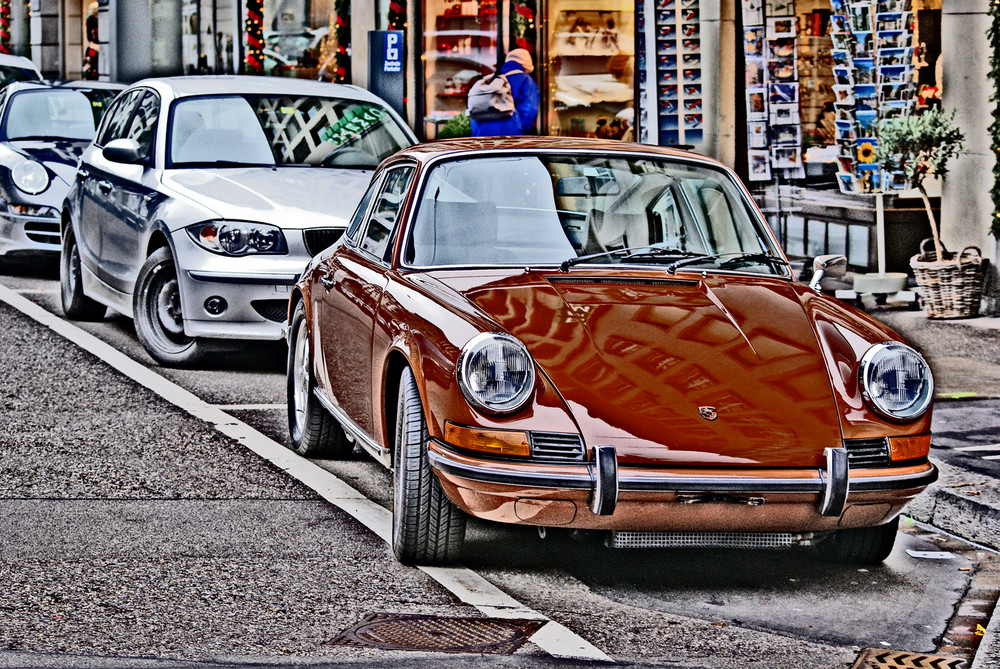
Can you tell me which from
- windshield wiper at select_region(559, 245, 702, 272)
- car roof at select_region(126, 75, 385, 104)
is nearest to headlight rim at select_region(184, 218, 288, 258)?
car roof at select_region(126, 75, 385, 104)

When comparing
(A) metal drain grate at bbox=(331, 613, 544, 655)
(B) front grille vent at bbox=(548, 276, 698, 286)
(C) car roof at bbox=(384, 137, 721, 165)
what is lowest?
(A) metal drain grate at bbox=(331, 613, 544, 655)

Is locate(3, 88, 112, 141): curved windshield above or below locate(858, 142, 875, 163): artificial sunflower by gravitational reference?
above

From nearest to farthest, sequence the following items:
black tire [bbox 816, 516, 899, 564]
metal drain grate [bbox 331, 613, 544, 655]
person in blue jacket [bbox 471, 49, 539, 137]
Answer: metal drain grate [bbox 331, 613, 544, 655] < black tire [bbox 816, 516, 899, 564] < person in blue jacket [bbox 471, 49, 539, 137]

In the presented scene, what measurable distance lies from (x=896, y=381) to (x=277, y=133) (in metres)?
5.83

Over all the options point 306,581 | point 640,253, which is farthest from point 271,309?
point 306,581

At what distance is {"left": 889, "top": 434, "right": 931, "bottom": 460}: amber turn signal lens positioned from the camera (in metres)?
5.10

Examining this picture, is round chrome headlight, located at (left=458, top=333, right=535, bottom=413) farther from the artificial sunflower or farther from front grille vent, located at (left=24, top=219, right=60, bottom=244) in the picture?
the artificial sunflower

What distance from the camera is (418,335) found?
5.33m

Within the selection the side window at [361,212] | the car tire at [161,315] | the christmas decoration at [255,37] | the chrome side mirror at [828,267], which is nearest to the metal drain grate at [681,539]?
the chrome side mirror at [828,267]

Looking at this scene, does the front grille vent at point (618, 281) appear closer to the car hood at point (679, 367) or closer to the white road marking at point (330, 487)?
the car hood at point (679, 367)

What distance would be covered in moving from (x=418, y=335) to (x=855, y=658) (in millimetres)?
1740

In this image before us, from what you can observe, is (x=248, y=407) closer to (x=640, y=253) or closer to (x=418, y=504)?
(x=640, y=253)

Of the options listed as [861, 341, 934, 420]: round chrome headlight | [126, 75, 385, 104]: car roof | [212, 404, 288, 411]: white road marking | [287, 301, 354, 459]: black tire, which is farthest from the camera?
[126, 75, 385, 104]: car roof

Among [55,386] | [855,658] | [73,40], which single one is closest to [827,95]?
[55,386]
